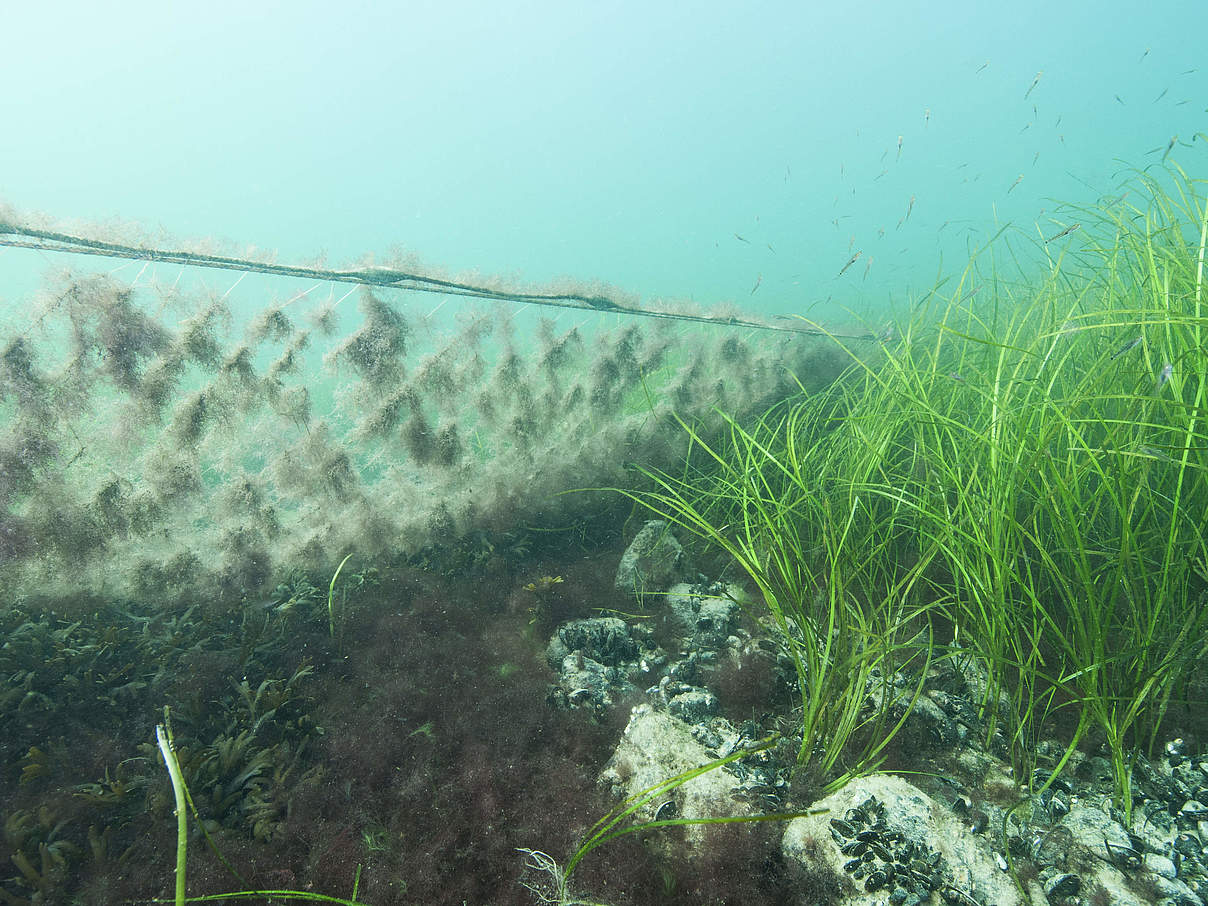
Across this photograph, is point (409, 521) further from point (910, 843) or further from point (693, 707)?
point (910, 843)

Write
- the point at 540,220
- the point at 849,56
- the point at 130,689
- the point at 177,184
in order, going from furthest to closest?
the point at 540,220
the point at 849,56
the point at 177,184
the point at 130,689

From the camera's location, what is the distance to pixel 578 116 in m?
135

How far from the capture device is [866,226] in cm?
11244

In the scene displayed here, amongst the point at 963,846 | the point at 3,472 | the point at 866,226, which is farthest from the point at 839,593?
the point at 866,226

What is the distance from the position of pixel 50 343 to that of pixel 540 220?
140 meters

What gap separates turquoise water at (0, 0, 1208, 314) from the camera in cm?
10375

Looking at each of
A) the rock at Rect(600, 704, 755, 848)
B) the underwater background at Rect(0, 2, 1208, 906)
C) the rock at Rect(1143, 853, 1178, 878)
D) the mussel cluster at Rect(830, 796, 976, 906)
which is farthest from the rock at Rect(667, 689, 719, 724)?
the rock at Rect(1143, 853, 1178, 878)

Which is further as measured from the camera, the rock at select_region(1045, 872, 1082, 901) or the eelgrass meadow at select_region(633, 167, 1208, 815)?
the eelgrass meadow at select_region(633, 167, 1208, 815)

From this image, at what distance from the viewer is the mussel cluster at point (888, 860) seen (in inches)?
63.9

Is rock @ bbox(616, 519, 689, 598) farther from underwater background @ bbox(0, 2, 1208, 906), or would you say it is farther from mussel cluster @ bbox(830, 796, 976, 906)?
mussel cluster @ bbox(830, 796, 976, 906)

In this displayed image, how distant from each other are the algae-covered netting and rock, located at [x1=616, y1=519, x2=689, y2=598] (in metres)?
0.98

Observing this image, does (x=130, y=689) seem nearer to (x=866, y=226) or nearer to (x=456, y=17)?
(x=866, y=226)

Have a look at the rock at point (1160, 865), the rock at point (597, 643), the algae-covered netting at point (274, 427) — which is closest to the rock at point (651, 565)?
the rock at point (597, 643)

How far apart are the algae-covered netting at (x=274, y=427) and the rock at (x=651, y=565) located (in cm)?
98
